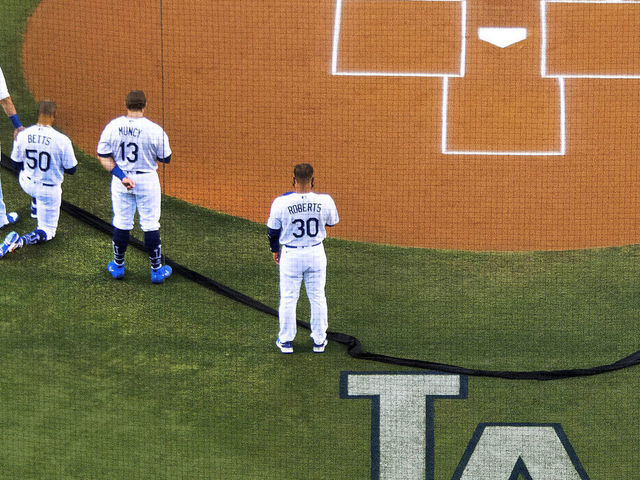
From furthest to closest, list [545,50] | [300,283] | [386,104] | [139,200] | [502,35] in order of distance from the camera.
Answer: [502,35] → [545,50] → [386,104] → [139,200] → [300,283]

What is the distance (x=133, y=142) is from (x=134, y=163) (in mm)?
193

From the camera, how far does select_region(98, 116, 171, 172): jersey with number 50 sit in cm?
883

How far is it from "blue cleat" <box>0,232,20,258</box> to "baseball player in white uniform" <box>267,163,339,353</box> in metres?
2.83

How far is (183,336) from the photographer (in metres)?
8.89

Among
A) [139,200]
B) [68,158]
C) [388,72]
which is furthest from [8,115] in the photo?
[388,72]

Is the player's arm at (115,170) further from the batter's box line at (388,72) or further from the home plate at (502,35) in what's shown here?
the home plate at (502,35)

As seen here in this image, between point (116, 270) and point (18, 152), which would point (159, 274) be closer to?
point (116, 270)

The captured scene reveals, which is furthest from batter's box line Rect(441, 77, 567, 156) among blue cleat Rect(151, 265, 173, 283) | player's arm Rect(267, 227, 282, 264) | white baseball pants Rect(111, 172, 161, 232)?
player's arm Rect(267, 227, 282, 264)

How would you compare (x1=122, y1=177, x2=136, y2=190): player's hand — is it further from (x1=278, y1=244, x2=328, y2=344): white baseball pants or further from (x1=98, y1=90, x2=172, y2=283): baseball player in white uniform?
(x1=278, y1=244, x2=328, y2=344): white baseball pants

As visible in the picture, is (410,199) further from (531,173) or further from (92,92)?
(92,92)

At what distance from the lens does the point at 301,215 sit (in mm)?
8078

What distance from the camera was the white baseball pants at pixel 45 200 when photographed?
9516 millimetres

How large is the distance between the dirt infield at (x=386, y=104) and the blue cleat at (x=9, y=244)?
2.12 m

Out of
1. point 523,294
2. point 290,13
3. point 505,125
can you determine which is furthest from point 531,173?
point 290,13
